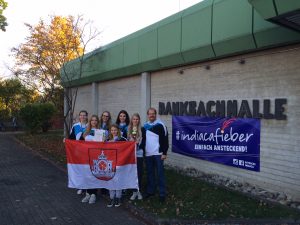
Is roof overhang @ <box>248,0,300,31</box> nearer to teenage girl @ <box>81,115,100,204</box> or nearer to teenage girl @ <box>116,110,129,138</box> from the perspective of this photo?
teenage girl @ <box>116,110,129,138</box>

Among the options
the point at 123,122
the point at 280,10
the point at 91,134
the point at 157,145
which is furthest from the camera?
the point at 123,122

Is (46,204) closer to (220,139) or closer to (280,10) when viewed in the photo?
(220,139)

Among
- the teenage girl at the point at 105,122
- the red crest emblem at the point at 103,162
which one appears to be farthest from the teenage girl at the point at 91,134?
the red crest emblem at the point at 103,162

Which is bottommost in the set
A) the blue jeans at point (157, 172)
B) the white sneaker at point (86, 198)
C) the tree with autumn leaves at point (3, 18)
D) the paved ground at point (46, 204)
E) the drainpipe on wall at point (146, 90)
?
the paved ground at point (46, 204)

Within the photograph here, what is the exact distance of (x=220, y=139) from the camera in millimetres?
9688

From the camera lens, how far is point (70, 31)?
69.8 ft

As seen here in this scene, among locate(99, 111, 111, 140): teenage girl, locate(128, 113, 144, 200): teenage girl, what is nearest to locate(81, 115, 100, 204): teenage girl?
locate(99, 111, 111, 140): teenage girl

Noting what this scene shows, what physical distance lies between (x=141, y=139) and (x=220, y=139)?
2.77 metres

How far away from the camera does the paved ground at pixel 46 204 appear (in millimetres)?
6688

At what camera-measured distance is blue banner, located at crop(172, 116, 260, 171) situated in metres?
8.71

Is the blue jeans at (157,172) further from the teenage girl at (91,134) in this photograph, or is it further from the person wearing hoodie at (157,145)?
the teenage girl at (91,134)

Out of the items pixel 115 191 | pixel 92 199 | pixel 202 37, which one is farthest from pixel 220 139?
pixel 92 199

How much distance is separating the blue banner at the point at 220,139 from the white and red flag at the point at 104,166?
276 centimetres

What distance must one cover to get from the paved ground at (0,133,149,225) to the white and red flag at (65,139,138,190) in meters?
0.45
